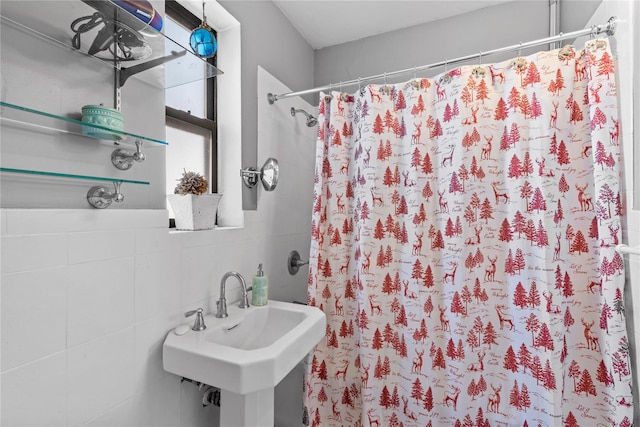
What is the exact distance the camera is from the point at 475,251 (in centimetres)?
139

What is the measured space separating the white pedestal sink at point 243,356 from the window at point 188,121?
21.8 inches

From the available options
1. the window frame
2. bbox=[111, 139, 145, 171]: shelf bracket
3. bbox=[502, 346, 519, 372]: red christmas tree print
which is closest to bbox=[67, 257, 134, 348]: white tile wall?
bbox=[111, 139, 145, 171]: shelf bracket

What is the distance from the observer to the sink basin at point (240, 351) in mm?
874

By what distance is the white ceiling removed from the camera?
1.84 meters

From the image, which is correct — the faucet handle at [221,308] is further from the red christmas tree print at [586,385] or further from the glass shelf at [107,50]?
the red christmas tree print at [586,385]

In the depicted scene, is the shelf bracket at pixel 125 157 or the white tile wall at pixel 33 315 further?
the shelf bracket at pixel 125 157

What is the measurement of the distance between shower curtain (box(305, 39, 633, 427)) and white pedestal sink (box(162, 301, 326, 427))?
1.38ft

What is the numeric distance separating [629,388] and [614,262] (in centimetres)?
45

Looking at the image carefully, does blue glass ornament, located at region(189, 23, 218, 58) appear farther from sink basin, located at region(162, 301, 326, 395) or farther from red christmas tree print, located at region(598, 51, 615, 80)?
red christmas tree print, located at region(598, 51, 615, 80)

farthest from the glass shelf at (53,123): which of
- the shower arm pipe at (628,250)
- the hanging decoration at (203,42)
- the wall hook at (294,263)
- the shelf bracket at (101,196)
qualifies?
the shower arm pipe at (628,250)

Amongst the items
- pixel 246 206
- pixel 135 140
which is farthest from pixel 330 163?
pixel 135 140

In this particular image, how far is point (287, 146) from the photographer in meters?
1.88

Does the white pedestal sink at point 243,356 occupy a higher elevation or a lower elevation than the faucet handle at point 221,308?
lower

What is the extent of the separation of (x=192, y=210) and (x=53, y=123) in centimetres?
51
